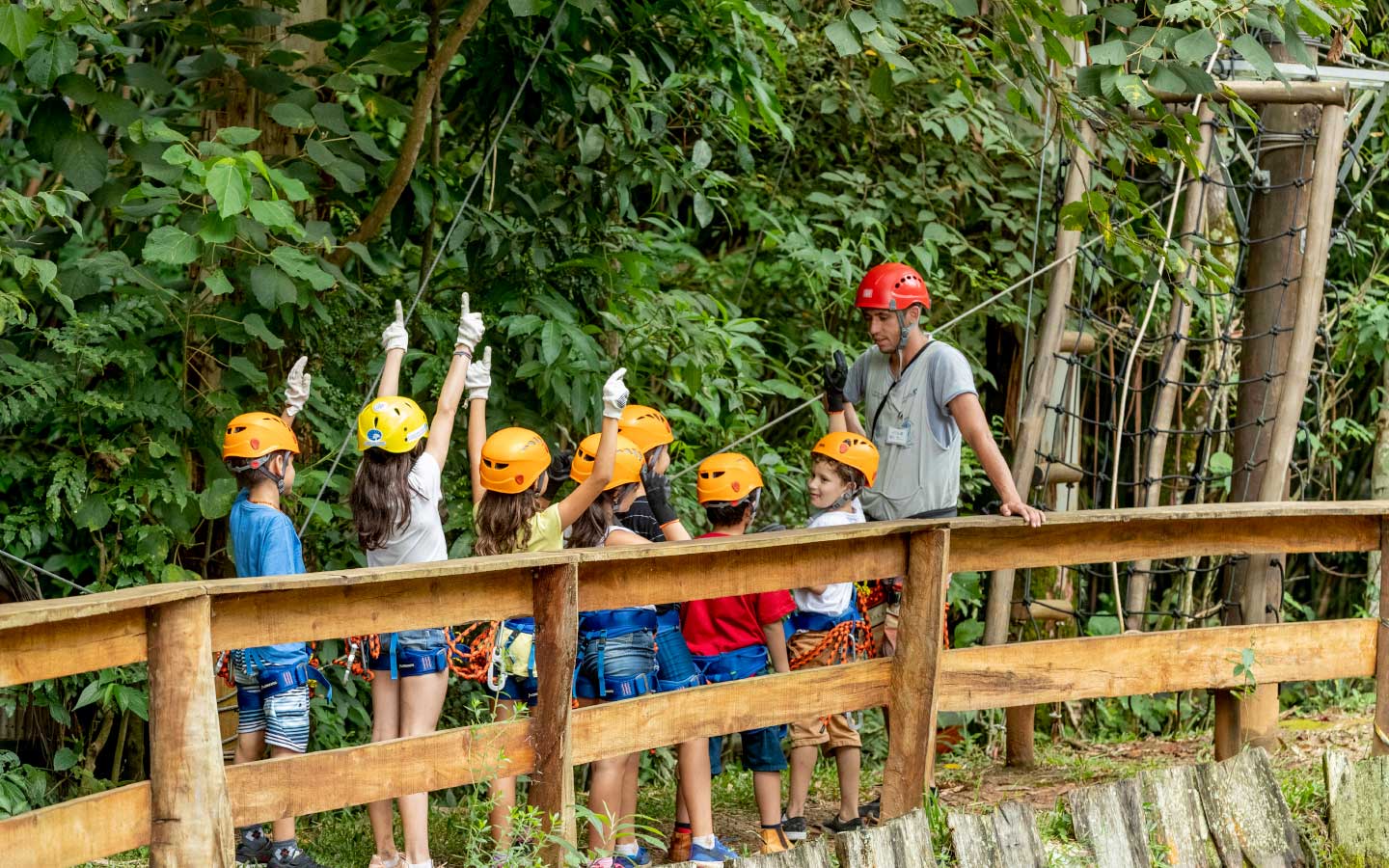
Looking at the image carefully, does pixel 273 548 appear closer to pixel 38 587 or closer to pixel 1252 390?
pixel 38 587

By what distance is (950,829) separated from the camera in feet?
11.7

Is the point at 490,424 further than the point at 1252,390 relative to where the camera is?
No

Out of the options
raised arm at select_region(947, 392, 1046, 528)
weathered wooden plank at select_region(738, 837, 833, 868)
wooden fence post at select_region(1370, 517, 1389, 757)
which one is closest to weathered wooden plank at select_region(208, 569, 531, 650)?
weathered wooden plank at select_region(738, 837, 833, 868)

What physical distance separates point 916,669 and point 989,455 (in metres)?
0.74

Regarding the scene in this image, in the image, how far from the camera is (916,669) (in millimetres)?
4742

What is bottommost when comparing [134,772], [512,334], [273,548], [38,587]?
[134,772]

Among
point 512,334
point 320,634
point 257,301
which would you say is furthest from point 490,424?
point 320,634

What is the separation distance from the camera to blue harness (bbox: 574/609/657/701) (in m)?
4.63

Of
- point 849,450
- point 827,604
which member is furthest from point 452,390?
point 827,604

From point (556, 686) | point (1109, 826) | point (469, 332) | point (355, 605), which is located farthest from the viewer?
point (469, 332)

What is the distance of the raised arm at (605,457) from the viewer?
4.43m

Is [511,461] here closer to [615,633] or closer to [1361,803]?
[615,633]

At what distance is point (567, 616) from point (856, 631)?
1.72 metres

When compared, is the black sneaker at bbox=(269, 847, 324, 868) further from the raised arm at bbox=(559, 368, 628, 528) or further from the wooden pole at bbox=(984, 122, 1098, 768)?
the wooden pole at bbox=(984, 122, 1098, 768)
